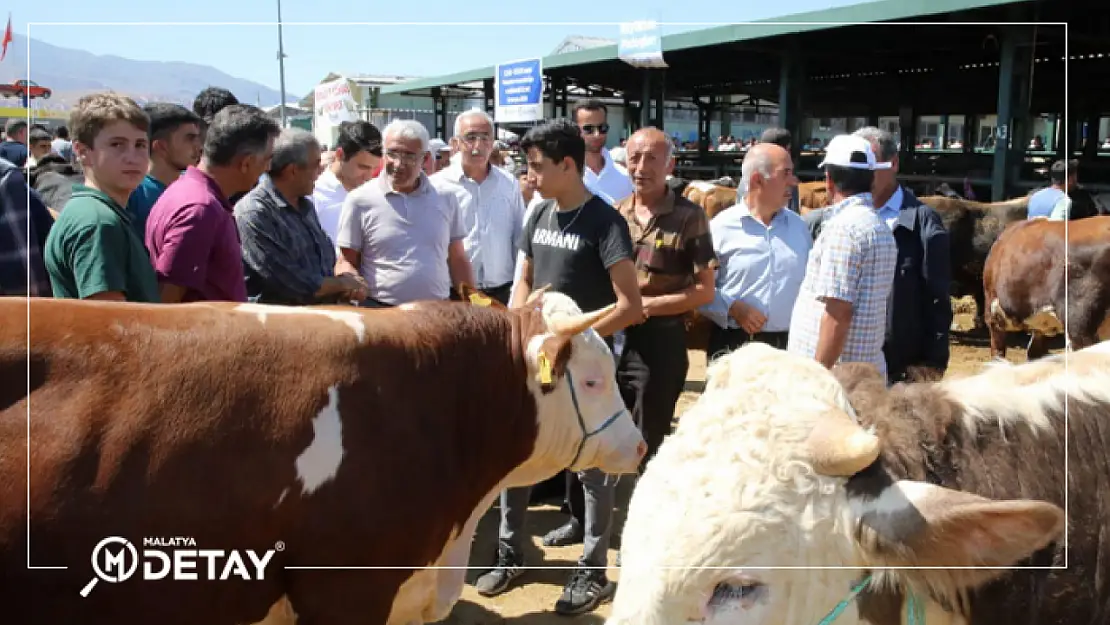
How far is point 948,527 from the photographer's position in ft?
4.19

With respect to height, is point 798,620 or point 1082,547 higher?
point 1082,547

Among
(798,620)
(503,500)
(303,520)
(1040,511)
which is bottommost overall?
(503,500)

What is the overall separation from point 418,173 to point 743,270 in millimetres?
1782

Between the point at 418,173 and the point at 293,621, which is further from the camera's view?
the point at 418,173

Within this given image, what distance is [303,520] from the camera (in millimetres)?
2248

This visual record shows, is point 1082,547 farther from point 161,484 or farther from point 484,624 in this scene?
point 484,624

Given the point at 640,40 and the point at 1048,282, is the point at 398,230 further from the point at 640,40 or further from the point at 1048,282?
the point at 1048,282

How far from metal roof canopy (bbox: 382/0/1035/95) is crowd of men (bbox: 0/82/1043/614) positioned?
5.70 metres

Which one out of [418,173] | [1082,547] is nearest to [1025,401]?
[1082,547]

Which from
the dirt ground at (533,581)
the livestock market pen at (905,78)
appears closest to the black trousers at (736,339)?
the dirt ground at (533,581)

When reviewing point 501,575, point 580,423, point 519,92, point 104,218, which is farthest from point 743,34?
point 104,218

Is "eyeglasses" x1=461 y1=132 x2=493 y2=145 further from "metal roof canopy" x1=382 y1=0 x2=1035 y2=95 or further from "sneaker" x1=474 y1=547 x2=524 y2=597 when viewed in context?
"metal roof canopy" x1=382 y1=0 x2=1035 y2=95

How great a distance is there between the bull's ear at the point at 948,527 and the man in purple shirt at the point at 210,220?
253 cm

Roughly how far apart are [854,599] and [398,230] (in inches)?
123
